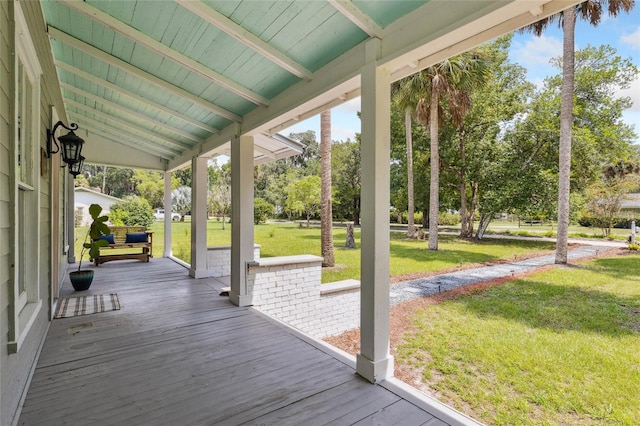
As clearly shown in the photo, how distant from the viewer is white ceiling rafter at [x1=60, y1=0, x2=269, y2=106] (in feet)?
8.12

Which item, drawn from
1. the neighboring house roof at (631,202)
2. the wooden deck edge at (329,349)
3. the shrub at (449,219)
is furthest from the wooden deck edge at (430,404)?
the shrub at (449,219)

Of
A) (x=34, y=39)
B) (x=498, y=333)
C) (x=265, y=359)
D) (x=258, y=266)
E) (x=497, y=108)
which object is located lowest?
(x=498, y=333)

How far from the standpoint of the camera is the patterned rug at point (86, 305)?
4148mm

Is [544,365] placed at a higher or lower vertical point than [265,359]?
lower

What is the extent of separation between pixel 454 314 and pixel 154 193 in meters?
24.0

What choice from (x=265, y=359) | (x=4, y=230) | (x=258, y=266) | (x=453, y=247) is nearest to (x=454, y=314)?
(x=258, y=266)

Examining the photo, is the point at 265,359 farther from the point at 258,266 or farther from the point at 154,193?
the point at 154,193

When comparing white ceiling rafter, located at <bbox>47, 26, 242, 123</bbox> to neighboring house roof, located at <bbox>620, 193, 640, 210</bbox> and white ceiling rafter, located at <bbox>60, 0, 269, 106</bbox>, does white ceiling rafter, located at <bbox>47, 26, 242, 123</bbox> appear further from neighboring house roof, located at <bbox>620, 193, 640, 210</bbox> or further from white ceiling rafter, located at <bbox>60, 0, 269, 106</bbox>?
neighboring house roof, located at <bbox>620, 193, 640, 210</bbox>

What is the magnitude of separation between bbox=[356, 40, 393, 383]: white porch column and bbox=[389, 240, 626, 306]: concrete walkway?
3.95 m

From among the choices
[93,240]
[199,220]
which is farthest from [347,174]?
[93,240]

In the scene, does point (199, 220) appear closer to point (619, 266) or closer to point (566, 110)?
point (566, 110)

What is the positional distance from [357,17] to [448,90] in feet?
32.9

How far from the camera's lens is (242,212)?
4.50 meters

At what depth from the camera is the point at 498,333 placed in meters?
4.68
